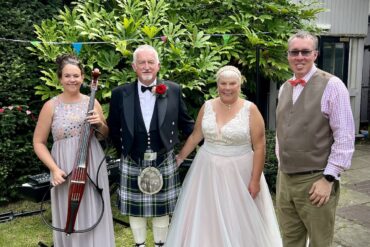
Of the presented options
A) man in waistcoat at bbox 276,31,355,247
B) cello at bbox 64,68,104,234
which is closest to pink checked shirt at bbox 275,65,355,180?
man in waistcoat at bbox 276,31,355,247

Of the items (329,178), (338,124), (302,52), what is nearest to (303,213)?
(329,178)

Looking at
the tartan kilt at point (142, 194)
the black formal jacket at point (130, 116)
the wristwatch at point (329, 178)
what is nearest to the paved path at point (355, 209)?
the wristwatch at point (329, 178)

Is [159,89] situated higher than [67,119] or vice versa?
[159,89]

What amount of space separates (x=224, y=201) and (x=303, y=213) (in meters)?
0.61

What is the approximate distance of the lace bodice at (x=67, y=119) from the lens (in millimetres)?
2879

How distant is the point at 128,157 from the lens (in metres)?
3.06

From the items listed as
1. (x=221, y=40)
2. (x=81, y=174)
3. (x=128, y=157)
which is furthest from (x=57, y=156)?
(x=221, y=40)

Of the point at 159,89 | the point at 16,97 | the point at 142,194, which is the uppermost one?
the point at 159,89

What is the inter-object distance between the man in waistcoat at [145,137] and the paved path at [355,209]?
194 centimetres

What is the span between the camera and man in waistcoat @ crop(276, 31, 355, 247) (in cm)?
245

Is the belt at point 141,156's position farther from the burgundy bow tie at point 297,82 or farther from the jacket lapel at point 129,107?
the burgundy bow tie at point 297,82

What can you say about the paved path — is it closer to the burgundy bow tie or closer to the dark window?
the burgundy bow tie

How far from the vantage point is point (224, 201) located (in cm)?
305

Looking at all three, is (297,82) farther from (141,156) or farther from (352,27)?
(352,27)
